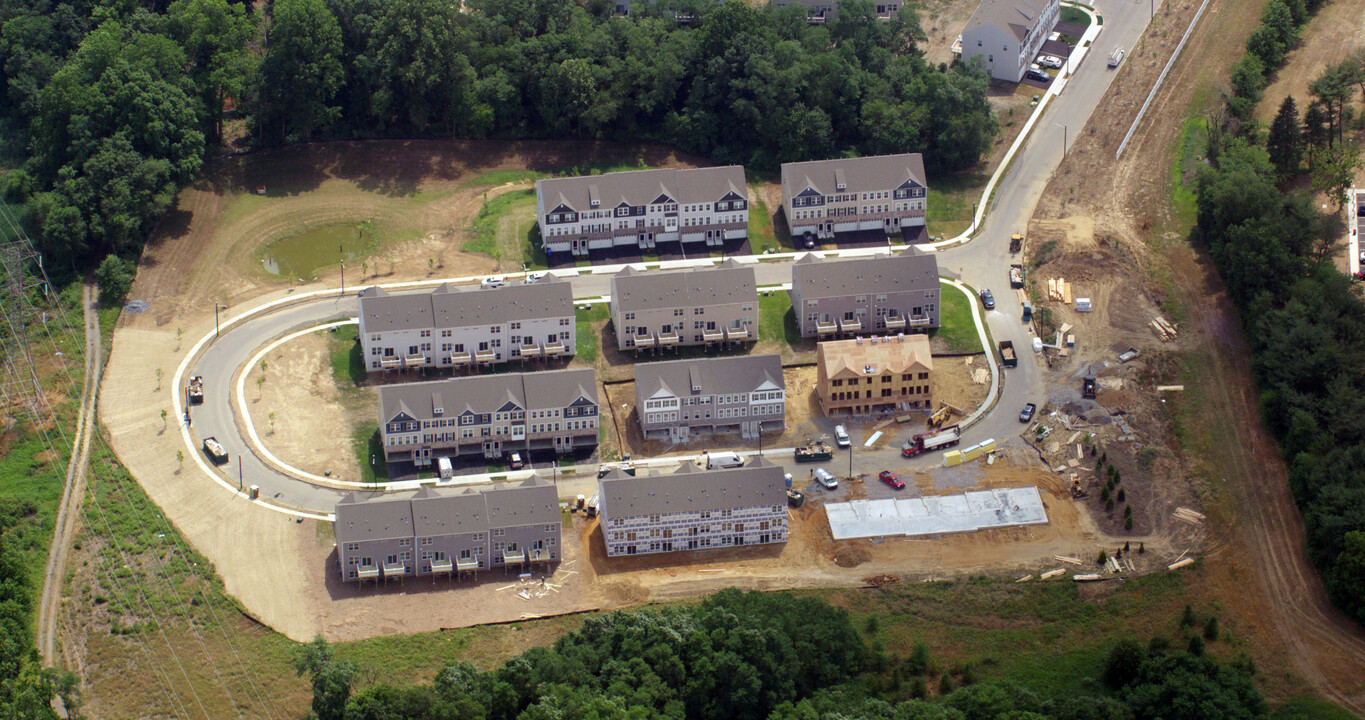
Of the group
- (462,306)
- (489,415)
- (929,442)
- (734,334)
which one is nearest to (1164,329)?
(929,442)

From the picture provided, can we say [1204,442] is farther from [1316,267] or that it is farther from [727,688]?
[727,688]

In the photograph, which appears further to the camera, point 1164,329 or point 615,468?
point 1164,329

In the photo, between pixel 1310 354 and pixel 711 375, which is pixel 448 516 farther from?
pixel 1310 354

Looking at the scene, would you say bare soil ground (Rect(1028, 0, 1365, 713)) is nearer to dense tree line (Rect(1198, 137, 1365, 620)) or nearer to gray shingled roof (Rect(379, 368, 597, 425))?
dense tree line (Rect(1198, 137, 1365, 620))

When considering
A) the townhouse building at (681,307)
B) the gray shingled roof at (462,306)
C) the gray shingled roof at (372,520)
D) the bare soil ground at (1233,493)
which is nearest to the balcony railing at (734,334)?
the townhouse building at (681,307)

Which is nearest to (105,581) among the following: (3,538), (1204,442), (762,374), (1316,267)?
(3,538)
